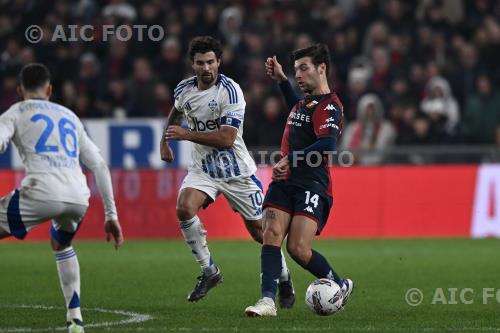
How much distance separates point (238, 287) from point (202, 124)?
7.08 feet

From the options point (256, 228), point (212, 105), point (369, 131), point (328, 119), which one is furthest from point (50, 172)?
point (369, 131)

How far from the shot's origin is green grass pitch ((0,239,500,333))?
9000 millimetres

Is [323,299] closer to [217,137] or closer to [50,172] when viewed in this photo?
[217,137]

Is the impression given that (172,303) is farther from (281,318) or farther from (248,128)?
(248,128)

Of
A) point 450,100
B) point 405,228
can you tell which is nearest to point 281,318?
point 405,228

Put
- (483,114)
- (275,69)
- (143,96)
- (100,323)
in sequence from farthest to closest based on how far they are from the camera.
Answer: (143,96), (483,114), (275,69), (100,323)

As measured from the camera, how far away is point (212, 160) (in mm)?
10617

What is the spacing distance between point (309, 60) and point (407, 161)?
917cm

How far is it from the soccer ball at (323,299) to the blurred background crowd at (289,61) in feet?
32.6

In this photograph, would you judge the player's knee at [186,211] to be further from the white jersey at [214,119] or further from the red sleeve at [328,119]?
the red sleeve at [328,119]

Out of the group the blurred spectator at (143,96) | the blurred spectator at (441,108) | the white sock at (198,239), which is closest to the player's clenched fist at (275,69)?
the white sock at (198,239)

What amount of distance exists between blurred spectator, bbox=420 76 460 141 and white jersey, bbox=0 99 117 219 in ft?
40.3

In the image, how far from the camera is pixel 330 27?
860 inches

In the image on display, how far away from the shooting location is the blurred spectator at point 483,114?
1997cm
